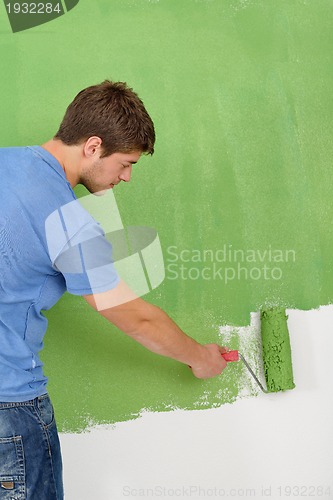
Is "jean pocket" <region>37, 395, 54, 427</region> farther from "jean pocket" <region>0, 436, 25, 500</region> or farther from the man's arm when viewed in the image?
the man's arm

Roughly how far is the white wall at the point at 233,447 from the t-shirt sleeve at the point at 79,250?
677 millimetres

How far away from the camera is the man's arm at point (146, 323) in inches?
48.8

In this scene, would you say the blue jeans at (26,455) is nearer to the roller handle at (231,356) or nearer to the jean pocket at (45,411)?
the jean pocket at (45,411)

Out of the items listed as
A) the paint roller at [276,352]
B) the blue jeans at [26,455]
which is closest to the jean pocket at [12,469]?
the blue jeans at [26,455]

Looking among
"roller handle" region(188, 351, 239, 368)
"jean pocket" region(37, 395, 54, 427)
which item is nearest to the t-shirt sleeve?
"jean pocket" region(37, 395, 54, 427)

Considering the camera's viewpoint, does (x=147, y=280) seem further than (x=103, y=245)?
Yes

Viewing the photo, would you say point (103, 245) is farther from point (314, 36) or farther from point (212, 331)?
point (314, 36)

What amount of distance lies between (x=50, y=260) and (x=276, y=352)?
0.75 m

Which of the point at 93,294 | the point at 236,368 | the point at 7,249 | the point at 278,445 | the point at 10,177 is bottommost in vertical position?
the point at 278,445

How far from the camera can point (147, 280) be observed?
5.76 feet

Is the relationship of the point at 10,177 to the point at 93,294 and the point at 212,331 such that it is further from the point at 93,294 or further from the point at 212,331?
the point at 212,331

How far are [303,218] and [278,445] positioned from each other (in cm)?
66

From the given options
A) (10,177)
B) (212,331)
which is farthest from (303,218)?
(10,177)

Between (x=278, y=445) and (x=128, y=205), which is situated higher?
(x=128, y=205)
